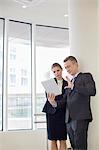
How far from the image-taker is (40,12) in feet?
16.4

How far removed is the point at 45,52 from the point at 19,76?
768 millimetres

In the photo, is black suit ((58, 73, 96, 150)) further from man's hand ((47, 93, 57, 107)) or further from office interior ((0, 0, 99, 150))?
office interior ((0, 0, 99, 150))

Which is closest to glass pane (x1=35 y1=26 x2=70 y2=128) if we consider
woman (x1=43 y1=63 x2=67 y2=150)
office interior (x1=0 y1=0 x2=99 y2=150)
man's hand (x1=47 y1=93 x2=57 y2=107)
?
office interior (x1=0 y1=0 x2=99 y2=150)

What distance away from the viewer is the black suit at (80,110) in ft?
9.24

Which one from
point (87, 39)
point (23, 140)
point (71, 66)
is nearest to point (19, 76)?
point (23, 140)

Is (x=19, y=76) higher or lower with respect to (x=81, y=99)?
higher

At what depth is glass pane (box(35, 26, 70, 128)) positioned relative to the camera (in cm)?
518

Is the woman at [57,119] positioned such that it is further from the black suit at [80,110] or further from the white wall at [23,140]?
the white wall at [23,140]

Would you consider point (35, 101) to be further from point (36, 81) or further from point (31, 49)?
point (31, 49)

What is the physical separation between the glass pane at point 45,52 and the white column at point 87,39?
1.98m

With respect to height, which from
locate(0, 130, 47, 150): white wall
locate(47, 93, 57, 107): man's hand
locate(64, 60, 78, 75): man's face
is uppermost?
locate(64, 60, 78, 75): man's face

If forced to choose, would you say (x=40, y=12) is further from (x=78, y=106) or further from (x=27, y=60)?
(x=78, y=106)

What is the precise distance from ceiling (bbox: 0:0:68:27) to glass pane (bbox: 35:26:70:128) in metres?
0.20

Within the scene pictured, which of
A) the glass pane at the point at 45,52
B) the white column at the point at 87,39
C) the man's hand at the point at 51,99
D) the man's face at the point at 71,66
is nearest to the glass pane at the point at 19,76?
the glass pane at the point at 45,52
